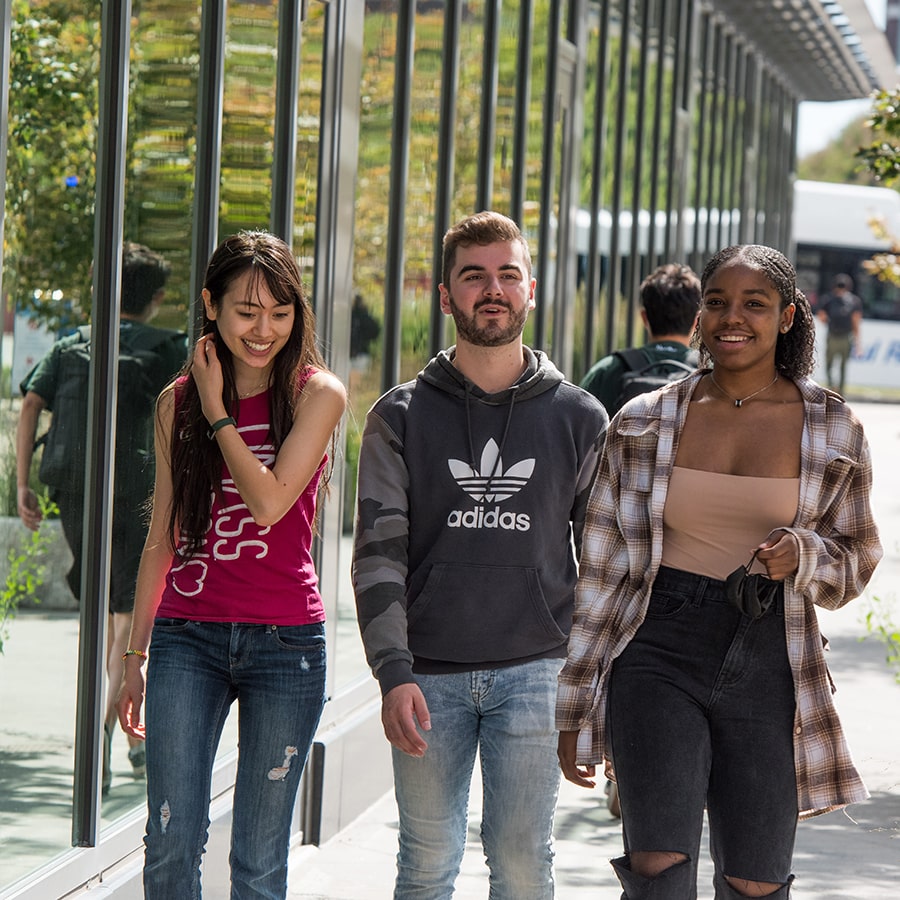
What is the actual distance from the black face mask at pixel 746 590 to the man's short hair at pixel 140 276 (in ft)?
7.20

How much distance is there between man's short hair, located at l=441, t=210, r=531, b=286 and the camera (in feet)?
13.5

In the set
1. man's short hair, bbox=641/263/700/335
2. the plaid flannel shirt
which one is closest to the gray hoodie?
the plaid flannel shirt

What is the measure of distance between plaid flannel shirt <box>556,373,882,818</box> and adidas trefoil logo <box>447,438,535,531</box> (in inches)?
7.3

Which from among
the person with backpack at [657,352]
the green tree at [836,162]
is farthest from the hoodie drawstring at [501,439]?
the green tree at [836,162]

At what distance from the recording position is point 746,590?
381 cm

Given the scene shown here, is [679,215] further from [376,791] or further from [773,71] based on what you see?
[376,791]

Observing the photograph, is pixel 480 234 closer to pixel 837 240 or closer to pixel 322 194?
pixel 322 194

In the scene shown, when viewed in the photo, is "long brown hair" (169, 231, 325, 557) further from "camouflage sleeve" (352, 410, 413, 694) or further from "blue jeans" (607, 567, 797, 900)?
"blue jeans" (607, 567, 797, 900)

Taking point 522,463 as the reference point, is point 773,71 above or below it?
above

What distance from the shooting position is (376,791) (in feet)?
24.4

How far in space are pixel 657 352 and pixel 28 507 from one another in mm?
2970

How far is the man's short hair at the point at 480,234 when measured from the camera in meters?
4.13

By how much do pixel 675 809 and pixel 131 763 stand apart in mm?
2076

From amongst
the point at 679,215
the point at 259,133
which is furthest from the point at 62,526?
the point at 679,215
